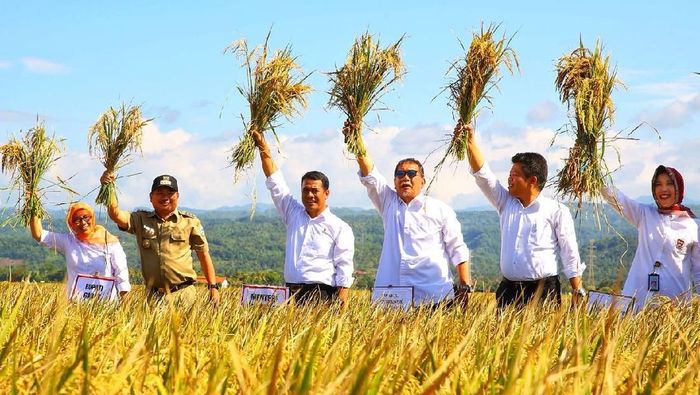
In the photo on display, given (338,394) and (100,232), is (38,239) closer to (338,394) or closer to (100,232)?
(100,232)

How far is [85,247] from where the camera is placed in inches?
288

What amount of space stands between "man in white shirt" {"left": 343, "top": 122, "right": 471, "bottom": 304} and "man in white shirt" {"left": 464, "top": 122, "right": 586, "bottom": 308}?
1.12 ft

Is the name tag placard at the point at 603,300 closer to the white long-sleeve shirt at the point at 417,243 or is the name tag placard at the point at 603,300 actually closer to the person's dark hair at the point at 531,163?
the person's dark hair at the point at 531,163

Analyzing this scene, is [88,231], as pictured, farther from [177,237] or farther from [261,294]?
[261,294]

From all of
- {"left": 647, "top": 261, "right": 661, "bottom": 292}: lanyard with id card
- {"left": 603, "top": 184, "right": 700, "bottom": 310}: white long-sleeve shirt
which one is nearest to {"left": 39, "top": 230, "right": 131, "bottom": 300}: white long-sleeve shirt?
{"left": 603, "top": 184, "right": 700, "bottom": 310}: white long-sleeve shirt

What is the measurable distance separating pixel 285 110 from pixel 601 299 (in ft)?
8.61

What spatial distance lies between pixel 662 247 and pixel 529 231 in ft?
3.09

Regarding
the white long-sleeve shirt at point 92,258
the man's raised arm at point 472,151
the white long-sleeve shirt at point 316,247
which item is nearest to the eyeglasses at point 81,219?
the white long-sleeve shirt at point 92,258

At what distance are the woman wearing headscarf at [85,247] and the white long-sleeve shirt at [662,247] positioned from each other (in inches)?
154

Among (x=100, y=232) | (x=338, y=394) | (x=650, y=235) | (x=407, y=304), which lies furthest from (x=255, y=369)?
(x=100, y=232)

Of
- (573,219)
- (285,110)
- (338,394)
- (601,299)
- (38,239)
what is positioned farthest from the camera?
(38,239)

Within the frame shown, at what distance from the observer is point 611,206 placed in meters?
6.15

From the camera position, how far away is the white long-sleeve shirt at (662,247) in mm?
6227

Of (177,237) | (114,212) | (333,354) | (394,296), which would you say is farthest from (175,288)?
(333,354)
